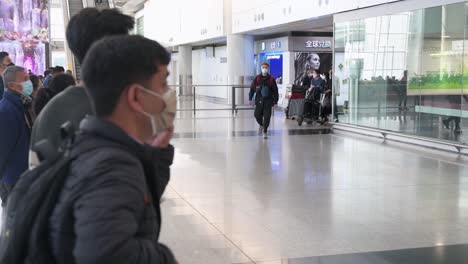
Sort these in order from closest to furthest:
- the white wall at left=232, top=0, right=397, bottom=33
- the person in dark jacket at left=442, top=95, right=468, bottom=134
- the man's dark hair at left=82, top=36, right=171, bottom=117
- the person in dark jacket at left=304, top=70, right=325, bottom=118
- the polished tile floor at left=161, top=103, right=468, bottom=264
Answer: the man's dark hair at left=82, top=36, right=171, bottom=117 < the polished tile floor at left=161, top=103, right=468, bottom=264 < the person in dark jacket at left=442, top=95, right=468, bottom=134 < the white wall at left=232, top=0, right=397, bottom=33 < the person in dark jacket at left=304, top=70, right=325, bottom=118

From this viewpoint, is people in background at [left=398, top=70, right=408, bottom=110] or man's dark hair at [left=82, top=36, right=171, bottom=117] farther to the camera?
people in background at [left=398, top=70, right=408, bottom=110]

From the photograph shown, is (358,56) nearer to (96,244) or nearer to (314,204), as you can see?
(314,204)

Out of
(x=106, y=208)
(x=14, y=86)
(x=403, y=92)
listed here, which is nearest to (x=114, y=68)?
(x=106, y=208)

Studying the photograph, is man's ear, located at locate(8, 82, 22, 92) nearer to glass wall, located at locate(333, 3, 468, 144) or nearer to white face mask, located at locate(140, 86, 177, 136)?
white face mask, located at locate(140, 86, 177, 136)

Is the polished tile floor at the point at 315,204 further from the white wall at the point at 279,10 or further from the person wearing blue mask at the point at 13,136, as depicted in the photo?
the white wall at the point at 279,10

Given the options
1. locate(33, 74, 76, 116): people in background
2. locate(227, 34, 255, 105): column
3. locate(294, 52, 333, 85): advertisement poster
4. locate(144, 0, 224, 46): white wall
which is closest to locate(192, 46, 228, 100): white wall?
locate(144, 0, 224, 46): white wall

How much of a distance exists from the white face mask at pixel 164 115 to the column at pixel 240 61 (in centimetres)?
2355

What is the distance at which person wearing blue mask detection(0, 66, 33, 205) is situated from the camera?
3.73 meters

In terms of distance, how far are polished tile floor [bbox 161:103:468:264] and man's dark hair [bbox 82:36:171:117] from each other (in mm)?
3225

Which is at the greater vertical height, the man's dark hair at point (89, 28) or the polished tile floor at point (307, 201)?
the man's dark hair at point (89, 28)

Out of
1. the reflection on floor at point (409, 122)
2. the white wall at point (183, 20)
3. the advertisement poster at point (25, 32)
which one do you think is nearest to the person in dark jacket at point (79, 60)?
the reflection on floor at point (409, 122)

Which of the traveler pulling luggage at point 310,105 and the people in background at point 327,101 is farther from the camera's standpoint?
the traveler pulling luggage at point 310,105

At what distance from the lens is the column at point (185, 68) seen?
35375mm

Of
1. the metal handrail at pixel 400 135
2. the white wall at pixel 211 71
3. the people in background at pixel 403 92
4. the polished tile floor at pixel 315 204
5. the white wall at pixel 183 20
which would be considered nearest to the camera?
the polished tile floor at pixel 315 204
